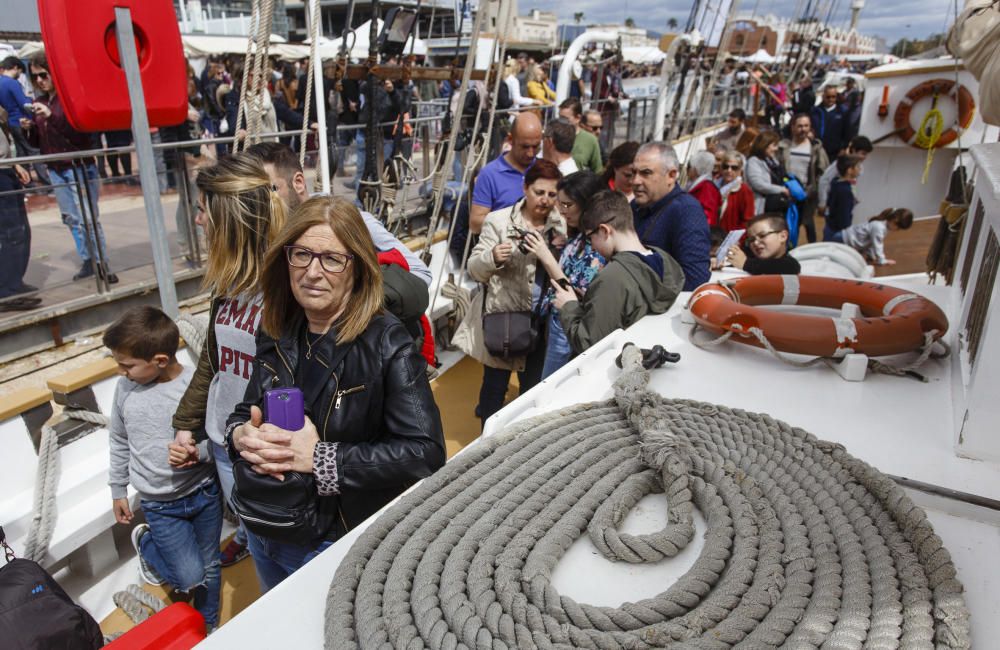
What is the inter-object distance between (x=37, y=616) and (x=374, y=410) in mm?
912

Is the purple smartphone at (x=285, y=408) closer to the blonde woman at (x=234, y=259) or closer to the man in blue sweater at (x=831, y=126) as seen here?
the blonde woman at (x=234, y=259)

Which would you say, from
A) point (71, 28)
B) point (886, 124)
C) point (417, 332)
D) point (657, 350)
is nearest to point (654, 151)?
point (657, 350)

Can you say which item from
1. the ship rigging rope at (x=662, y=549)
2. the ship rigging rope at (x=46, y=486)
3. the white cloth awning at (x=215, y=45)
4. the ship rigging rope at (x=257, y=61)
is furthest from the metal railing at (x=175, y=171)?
the white cloth awning at (x=215, y=45)

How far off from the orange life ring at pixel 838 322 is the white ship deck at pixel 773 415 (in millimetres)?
107

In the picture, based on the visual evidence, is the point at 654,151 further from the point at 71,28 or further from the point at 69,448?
the point at 69,448

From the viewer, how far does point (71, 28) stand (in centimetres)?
213

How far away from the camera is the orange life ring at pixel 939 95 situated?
7.17m

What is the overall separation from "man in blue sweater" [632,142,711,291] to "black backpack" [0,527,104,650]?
2605 mm

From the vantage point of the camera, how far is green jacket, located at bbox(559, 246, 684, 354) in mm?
2639

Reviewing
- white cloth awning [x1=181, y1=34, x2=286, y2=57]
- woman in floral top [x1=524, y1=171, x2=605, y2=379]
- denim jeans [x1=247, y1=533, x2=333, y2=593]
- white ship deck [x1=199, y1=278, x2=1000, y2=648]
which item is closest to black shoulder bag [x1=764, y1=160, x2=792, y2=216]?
white ship deck [x1=199, y1=278, x2=1000, y2=648]

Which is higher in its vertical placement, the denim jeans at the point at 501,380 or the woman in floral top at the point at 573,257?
the woman in floral top at the point at 573,257

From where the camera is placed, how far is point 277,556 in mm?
1759

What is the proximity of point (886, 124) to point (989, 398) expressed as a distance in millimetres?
7523

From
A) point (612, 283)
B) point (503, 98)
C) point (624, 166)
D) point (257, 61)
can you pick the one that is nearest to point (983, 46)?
point (612, 283)
